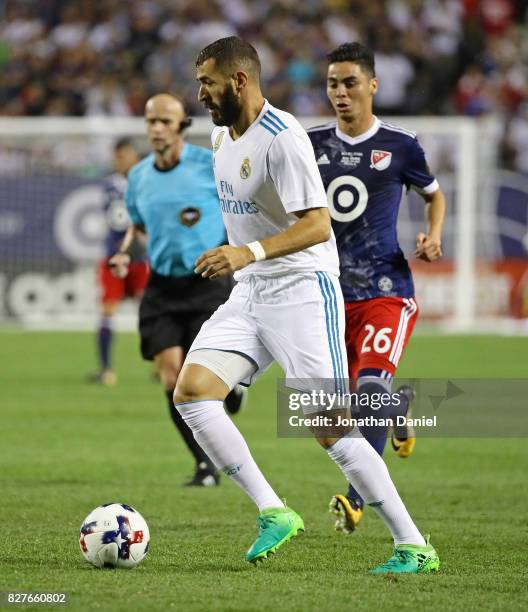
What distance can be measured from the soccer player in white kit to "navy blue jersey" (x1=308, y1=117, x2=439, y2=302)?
1.20m

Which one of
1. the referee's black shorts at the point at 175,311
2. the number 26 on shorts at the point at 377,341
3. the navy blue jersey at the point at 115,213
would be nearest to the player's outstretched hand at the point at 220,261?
the number 26 on shorts at the point at 377,341

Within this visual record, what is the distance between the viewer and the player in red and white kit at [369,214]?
726 centimetres

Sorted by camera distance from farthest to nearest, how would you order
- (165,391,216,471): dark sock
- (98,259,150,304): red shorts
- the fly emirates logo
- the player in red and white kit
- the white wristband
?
(98,259,150,304): red shorts < (165,391,216,471): dark sock < the player in red and white kit < the fly emirates logo < the white wristband

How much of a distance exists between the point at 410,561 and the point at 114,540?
4.21 feet

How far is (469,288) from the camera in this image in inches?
806

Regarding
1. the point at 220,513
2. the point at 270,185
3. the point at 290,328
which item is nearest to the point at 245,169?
the point at 270,185

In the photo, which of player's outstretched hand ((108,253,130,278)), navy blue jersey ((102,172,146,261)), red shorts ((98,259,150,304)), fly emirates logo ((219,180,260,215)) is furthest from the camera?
red shorts ((98,259,150,304))

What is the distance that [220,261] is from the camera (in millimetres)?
5367

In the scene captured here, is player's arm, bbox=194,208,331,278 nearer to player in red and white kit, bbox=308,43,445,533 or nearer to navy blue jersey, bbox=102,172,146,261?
player in red and white kit, bbox=308,43,445,533

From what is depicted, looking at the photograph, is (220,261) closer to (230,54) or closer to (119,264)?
(230,54)

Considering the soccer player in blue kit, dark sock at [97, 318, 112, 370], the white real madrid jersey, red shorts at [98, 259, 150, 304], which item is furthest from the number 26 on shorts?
dark sock at [97, 318, 112, 370]

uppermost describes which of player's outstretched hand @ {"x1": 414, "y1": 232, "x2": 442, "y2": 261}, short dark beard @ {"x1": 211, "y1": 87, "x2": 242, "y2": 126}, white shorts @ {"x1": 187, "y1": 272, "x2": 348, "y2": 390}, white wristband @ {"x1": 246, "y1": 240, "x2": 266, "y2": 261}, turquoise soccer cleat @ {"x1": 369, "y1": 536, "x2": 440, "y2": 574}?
short dark beard @ {"x1": 211, "y1": 87, "x2": 242, "y2": 126}

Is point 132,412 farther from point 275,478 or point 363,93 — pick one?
point 363,93

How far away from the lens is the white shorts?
5891 mm
